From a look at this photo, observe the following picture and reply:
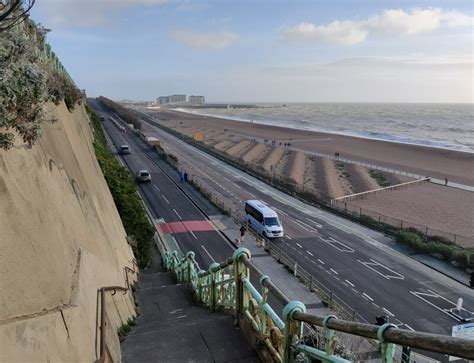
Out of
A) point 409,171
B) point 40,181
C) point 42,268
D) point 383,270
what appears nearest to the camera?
point 42,268

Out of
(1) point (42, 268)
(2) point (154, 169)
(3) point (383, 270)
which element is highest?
(1) point (42, 268)

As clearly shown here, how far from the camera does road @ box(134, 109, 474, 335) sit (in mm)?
18641

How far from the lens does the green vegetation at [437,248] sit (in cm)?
2422

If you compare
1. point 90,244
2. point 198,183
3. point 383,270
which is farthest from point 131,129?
point 90,244

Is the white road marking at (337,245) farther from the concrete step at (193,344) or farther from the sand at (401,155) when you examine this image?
the sand at (401,155)

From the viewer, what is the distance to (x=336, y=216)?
1351 inches

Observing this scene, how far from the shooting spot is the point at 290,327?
160 inches

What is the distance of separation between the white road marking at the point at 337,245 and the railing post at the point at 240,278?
21956 millimetres

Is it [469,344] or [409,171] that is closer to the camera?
[469,344]

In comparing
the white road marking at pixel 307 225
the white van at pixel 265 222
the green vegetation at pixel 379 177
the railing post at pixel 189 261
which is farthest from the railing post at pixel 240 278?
the green vegetation at pixel 379 177

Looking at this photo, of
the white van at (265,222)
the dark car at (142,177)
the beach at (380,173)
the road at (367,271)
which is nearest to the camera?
the road at (367,271)

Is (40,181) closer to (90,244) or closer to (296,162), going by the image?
(90,244)

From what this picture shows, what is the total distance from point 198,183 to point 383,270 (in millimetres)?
24570

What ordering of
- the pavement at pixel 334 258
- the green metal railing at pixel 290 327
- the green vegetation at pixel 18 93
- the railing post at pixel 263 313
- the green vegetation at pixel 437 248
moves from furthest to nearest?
the green vegetation at pixel 437 248
the pavement at pixel 334 258
the railing post at pixel 263 313
the green vegetation at pixel 18 93
the green metal railing at pixel 290 327
